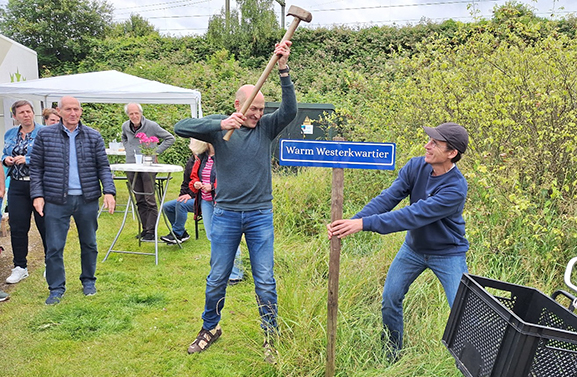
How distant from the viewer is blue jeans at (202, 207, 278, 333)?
324 centimetres

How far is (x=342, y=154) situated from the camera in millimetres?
2740

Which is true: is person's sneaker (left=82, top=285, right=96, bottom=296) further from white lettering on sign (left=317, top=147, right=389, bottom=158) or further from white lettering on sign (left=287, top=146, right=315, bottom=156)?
white lettering on sign (left=317, top=147, right=389, bottom=158)

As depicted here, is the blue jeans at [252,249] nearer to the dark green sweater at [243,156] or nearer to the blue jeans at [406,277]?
the dark green sweater at [243,156]

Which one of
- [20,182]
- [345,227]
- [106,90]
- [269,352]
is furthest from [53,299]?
[106,90]

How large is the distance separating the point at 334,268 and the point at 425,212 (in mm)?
625

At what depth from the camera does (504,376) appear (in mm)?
1692

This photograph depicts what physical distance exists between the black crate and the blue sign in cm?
85

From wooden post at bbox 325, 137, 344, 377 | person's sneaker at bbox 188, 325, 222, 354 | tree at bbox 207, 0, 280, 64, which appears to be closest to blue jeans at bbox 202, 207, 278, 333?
person's sneaker at bbox 188, 325, 222, 354

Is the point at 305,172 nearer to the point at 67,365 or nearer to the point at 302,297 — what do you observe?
the point at 302,297

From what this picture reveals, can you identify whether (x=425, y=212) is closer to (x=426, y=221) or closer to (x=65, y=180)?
(x=426, y=221)

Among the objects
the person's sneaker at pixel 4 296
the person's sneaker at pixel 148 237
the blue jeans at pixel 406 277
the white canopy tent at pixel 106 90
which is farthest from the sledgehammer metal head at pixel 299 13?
the white canopy tent at pixel 106 90

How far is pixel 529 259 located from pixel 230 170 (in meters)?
2.80

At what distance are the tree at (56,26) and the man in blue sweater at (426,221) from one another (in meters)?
24.5

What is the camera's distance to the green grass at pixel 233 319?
10.1ft
